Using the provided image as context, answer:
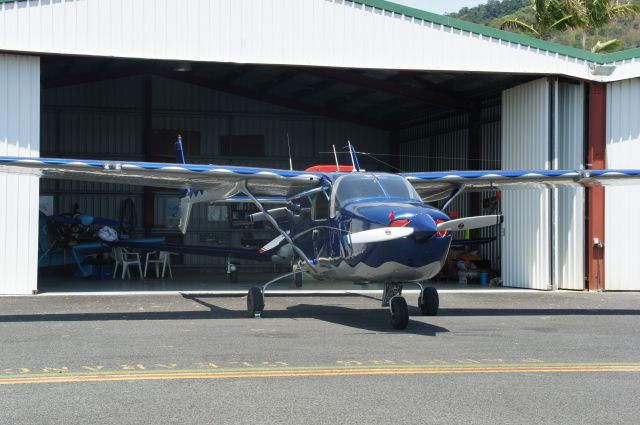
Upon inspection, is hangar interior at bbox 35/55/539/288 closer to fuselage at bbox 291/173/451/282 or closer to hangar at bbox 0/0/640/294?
hangar at bbox 0/0/640/294

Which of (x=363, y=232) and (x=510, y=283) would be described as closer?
(x=363, y=232)

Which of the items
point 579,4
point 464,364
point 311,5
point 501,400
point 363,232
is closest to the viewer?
point 501,400

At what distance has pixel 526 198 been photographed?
20.8 metres

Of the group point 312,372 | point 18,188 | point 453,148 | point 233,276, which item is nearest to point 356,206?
point 312,372

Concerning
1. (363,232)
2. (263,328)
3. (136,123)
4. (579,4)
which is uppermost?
(579,4)

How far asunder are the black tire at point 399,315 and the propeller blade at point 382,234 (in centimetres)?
106

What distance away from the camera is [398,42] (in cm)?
1977

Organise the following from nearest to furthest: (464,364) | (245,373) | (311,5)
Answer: (245,373) → (464,364) → (311,5)

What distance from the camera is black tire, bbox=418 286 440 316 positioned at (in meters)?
13.9

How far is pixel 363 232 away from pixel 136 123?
70.1 ft

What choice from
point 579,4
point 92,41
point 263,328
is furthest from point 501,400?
point 579,4

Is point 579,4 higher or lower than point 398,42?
higher

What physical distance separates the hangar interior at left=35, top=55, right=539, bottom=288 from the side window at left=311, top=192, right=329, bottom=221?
14.1 m

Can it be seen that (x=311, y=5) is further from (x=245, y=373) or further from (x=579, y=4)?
(x=579, y=4)
